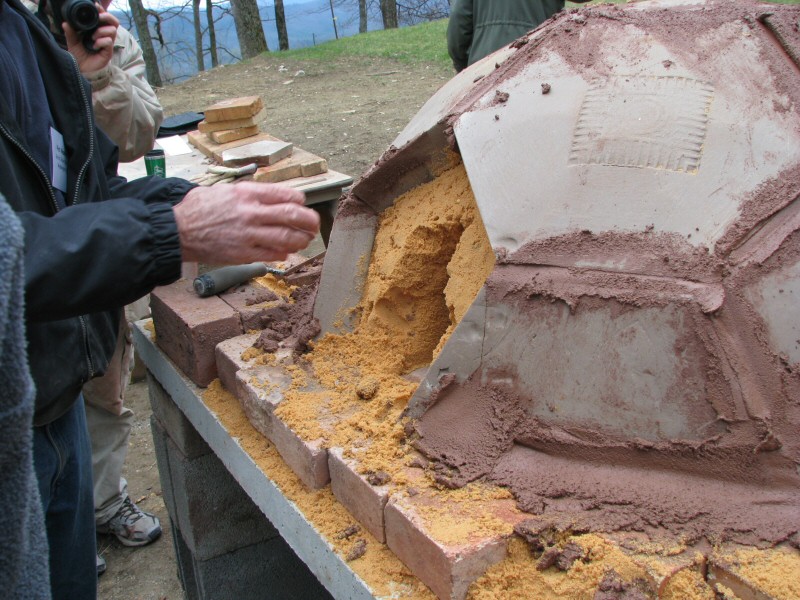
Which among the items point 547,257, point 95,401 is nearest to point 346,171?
point 95,401

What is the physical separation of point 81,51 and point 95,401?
4.99 ft

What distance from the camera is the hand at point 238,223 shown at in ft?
4.88

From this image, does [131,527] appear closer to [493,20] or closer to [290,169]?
[290,169]

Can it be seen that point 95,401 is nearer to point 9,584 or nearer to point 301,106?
point 9,584

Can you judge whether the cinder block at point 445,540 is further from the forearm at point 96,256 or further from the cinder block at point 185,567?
the cinder block at point 185,567

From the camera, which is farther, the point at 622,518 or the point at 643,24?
the point at 643,24

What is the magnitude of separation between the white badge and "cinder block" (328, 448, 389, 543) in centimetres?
96

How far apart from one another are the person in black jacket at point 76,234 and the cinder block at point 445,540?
0.62 metres

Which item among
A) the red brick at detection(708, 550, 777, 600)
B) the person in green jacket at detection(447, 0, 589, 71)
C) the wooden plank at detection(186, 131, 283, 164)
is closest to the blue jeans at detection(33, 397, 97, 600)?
the red brick at detection(708, 550, 777, 600)

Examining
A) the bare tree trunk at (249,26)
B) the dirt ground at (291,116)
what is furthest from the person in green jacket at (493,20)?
the bare tree trunk at (249,26)

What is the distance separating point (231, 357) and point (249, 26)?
46.8ft

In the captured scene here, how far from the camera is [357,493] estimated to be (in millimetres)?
1765

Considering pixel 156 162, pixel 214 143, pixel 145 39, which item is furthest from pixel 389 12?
pixel 156 162

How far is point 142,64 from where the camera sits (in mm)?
3930
